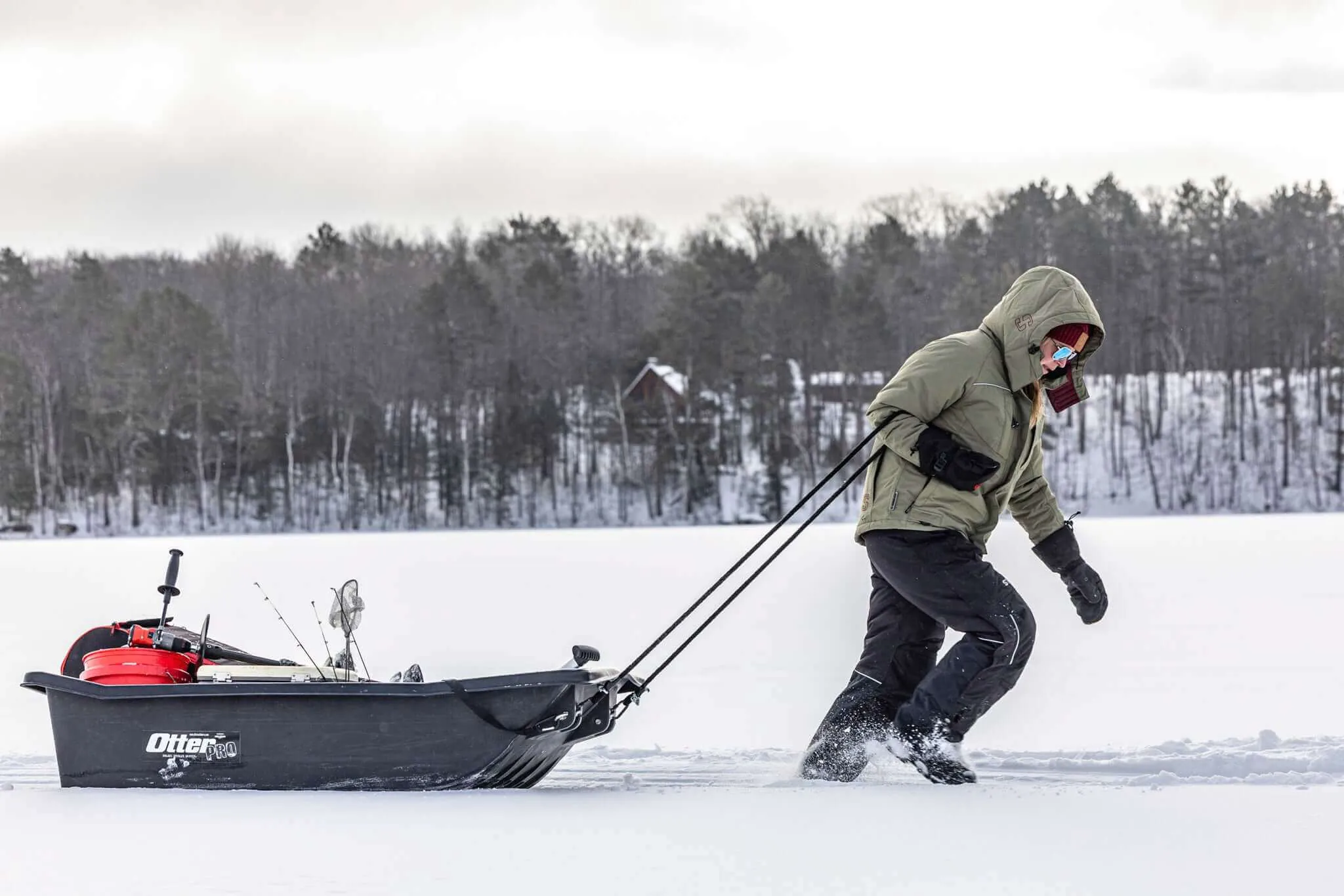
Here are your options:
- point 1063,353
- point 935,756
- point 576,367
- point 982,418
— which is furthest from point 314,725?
point 576,367

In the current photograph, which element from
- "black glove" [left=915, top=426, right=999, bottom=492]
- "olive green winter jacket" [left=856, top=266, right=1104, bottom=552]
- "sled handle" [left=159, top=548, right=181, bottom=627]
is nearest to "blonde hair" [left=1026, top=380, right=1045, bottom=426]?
"olive green winter jacket" [left=856, top=266, right=1104, bottom=552]

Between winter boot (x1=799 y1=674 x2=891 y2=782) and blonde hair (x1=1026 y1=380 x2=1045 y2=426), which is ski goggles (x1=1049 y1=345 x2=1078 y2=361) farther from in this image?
winter boot (x1=799 y1=674 x2=891 y2=782)

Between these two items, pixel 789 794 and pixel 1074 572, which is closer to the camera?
pixel 789 794

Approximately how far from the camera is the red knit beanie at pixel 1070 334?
4.19m

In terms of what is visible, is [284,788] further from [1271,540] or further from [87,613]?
[1271,540]

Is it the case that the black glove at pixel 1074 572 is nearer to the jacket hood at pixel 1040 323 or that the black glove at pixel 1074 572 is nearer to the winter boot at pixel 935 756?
the jacket hood at pixel 1040 323

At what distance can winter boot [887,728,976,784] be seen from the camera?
426cm

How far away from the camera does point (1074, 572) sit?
4.48 m

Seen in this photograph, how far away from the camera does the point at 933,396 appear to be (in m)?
4.13

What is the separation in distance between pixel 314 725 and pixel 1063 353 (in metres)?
2.44

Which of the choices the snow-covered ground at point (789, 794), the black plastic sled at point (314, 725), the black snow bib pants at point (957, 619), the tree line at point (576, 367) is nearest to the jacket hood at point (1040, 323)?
the black snow bib pants at point (957, 619)

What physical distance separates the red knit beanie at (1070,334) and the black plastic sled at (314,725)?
1.61m

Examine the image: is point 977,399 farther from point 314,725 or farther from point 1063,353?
point 314,725

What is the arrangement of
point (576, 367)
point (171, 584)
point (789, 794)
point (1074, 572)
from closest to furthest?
point (789, 794) < point (1074, 572) < point (171, 584) < point (576, 367)
